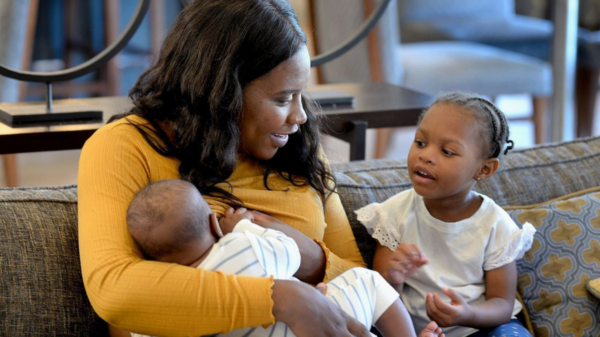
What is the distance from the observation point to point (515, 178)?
1842 millimetres

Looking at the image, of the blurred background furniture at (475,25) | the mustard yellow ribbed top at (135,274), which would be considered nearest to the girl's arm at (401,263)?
the mustard yellow ribbed top at (135,274)

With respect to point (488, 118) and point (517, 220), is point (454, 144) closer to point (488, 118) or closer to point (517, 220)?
point (488, 118)

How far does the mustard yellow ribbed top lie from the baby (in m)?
0.03

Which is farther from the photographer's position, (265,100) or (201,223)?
(265,100)

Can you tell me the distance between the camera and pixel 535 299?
5.44 feet

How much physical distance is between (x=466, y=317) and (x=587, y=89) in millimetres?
3143

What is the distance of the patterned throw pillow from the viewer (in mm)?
1634

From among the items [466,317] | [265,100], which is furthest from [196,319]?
[466,317]

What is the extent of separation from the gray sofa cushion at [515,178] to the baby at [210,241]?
39 cm

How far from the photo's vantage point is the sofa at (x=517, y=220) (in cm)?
135

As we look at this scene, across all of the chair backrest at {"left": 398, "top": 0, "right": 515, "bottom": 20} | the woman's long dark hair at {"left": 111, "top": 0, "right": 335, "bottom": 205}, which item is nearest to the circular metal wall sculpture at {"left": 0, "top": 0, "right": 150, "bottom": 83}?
the woman's long dark hair at {"left": 111, "top": 0, "right": 335, "bottom": 205}

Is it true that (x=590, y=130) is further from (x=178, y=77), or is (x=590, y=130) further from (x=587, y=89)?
(x=178, y=77)

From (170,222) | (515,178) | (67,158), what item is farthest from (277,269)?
(67,158)

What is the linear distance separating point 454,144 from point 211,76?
19.2 inches
